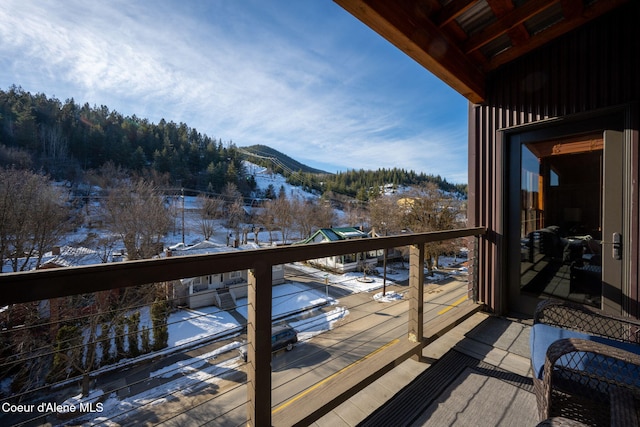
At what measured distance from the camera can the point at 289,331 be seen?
8039 mm

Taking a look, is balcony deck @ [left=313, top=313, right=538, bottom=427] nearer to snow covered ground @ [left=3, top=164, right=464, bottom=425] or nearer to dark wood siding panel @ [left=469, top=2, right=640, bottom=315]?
snow covered ground @ [left=3, top=164, right=464, bottom=425]

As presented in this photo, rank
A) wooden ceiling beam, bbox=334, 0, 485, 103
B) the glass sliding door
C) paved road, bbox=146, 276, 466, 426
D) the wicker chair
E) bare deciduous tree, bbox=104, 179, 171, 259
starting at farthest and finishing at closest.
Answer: bare deciduous tree, bbox=104, 179, 171, 259, paved road, bbox=146, 276, 466, 426, the glass sliding door, wooden ceiling beam, bbox=334, 0, 485, 103, the wicker chair

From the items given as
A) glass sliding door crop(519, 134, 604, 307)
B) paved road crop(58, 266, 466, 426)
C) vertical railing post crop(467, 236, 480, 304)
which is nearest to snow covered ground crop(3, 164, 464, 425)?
paved road crop(58, 266, 466, 426)

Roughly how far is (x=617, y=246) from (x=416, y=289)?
1.83 meters

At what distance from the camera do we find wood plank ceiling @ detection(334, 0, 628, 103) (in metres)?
1.75

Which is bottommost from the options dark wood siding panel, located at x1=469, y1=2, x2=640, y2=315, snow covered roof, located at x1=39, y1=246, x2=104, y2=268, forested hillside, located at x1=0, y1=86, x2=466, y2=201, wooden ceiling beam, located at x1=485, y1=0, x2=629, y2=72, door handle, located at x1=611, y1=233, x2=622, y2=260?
snow covered roof, located at x1=39, y1=246, x2=104, y2=268

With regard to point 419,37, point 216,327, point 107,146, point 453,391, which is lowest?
point 216,327

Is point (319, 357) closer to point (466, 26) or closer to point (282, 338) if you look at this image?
point (282, 338)

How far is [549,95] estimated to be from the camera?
2.45 m

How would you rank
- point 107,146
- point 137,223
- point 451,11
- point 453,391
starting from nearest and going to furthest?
point 453,391 < point 451,11 < point 137,223 < point 107,146

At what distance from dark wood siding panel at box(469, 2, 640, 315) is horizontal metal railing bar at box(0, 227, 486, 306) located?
7.76ft

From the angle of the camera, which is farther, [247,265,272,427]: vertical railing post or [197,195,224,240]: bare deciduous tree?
[197,195,224,240]: bare deciduous tree

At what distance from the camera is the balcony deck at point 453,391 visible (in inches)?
57.1

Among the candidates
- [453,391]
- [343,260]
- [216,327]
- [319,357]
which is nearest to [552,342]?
[453,391]
